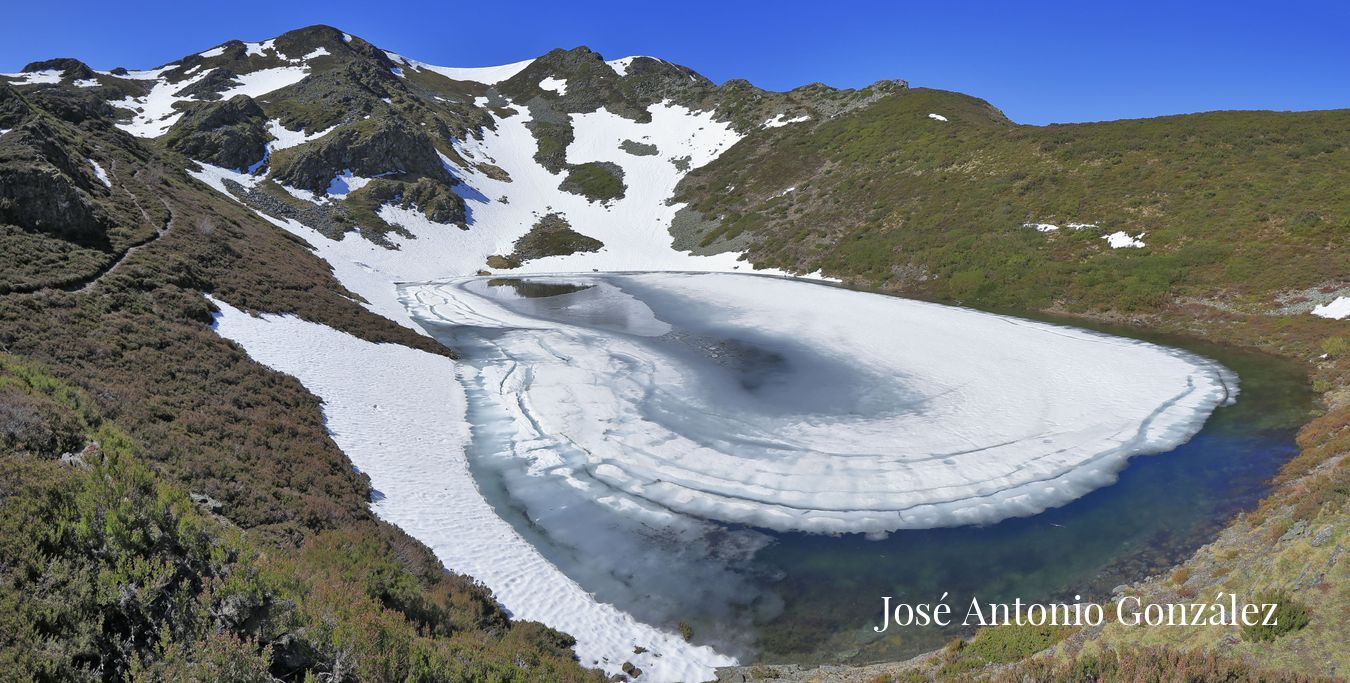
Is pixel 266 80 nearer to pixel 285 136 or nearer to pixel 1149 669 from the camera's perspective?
pixel 285 136

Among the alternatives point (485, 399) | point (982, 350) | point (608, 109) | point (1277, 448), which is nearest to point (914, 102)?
point (608, 109)

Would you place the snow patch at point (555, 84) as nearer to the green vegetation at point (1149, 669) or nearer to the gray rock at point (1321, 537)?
the gray rock at point (1321, 537)

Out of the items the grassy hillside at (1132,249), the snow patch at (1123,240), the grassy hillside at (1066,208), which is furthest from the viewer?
the snow patch at (1123,240)

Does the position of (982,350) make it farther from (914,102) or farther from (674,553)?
(914,102)

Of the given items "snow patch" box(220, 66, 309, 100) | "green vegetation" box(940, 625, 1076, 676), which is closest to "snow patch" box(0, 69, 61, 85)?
"snow patch" box(220, 66, 309, 100)

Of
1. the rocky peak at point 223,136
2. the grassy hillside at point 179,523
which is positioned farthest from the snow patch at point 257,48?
the grassy hillside at point 179,523

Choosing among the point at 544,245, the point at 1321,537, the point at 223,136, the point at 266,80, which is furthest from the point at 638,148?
the point at 1321,537
